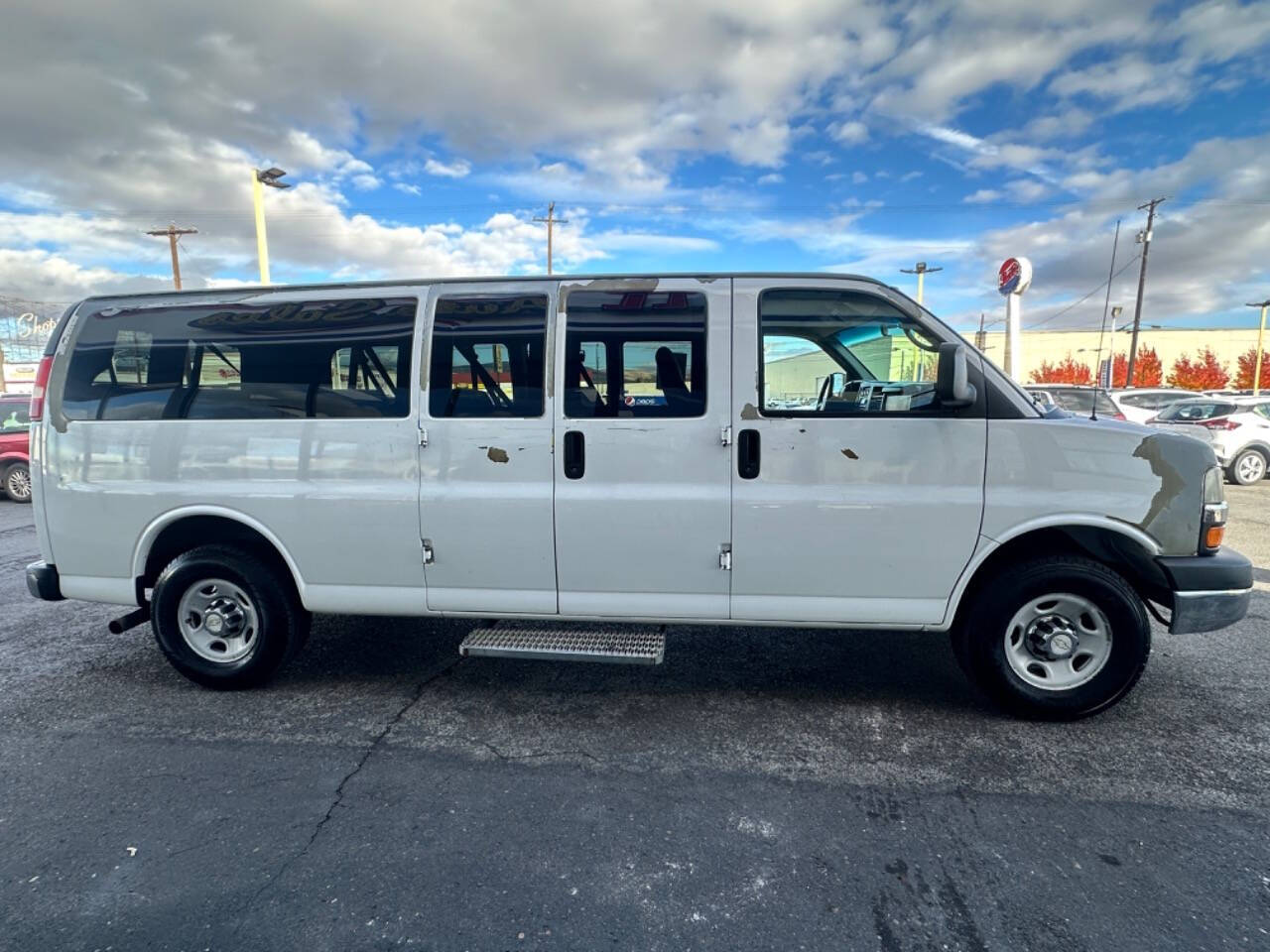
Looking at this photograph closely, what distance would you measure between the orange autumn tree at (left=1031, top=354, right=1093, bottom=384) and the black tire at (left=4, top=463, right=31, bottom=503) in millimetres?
67618

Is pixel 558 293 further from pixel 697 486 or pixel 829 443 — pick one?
pixel 829 443

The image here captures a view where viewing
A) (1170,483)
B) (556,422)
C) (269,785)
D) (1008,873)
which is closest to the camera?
(1008,873)

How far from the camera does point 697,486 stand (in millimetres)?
3410

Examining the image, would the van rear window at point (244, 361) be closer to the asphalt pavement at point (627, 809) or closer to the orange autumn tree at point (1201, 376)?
the asphalt pavement at point (627, 809)

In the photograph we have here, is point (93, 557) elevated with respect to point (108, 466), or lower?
lower

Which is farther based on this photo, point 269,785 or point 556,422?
point 556,422

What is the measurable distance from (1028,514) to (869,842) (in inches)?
67.4

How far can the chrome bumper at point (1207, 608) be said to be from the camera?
10.6 ft

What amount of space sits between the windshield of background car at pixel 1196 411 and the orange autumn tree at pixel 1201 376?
5909 centimetres

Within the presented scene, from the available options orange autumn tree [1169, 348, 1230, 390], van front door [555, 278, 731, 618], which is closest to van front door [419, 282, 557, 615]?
van front door [555, 278, 731, 618]

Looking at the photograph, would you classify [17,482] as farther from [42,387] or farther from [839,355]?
[839,355]

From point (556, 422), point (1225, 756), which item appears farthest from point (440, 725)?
point (1225, 756)

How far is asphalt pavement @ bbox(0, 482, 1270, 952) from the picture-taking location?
2.22m

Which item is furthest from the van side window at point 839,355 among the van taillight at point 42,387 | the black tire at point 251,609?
the van taillight at point 42,387
